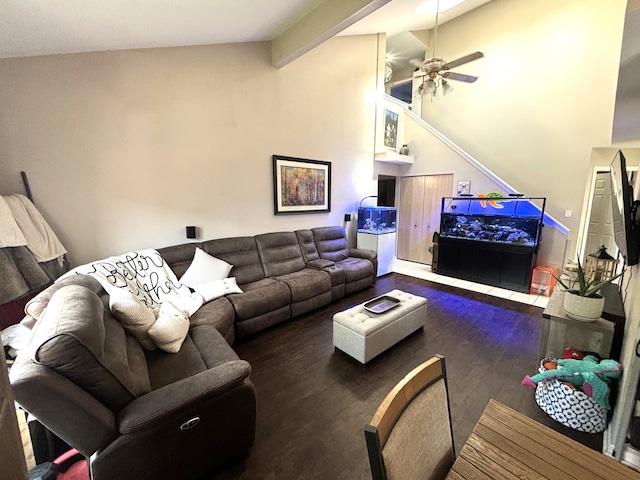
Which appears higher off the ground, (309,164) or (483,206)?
(309,164)

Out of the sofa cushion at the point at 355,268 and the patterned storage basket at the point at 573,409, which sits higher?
the sofa cushion at the point at 355,268

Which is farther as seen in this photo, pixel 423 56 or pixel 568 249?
pixel 423 56

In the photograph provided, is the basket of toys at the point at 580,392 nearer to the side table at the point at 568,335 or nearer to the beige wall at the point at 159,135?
the side table at the point at 568,335

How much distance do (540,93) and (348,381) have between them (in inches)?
251

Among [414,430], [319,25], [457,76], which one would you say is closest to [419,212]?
[457,76]

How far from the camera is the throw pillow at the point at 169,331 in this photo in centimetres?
184

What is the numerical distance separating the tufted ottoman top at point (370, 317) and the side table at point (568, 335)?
105cm

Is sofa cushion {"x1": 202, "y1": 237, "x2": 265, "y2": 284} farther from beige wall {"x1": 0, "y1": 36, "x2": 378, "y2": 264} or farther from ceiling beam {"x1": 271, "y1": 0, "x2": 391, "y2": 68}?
ceiling beam {"x1": 271, "y1": 0, "x2": 391, "y2": 68}

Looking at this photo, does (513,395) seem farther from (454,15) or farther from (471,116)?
(454,15)

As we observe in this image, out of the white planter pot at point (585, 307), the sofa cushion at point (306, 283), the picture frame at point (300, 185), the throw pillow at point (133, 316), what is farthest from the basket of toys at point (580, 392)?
the picture frame at point (300, 185)

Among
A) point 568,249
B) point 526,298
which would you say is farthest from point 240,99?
point 568,249

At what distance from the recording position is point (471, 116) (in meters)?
6.02

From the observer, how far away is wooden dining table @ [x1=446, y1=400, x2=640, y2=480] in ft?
2.67

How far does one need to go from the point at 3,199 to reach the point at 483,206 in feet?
19.7
